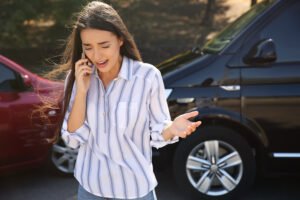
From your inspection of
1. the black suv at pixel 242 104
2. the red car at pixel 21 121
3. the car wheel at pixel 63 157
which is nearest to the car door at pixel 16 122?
the red car at pixel 21 121

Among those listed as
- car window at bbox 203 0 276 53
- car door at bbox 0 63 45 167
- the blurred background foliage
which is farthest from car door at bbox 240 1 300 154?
car door at bbox 0 63 45 167

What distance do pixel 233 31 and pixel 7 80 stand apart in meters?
2.20

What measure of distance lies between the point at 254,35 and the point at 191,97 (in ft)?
2.54

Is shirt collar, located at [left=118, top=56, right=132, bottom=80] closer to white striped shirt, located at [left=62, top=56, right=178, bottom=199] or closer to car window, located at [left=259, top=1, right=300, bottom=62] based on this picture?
white striped shirt, located at [left=62, top=56, right=178, bottom=199]

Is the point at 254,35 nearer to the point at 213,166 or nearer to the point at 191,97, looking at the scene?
the point at 191,97

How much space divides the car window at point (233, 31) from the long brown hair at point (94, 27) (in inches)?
85.6

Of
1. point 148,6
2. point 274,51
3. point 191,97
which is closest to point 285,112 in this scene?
point 274,51

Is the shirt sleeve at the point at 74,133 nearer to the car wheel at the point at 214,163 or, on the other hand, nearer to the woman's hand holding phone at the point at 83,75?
the woman's hand holding phone at the point at 83,75

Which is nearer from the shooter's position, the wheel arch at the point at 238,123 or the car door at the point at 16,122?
the wheel arch at the point at 238,123

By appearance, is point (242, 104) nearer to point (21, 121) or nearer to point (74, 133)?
point (21, 121)

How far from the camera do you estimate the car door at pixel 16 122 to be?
4.28 metres

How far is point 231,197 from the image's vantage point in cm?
416

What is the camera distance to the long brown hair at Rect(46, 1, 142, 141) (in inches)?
80.4

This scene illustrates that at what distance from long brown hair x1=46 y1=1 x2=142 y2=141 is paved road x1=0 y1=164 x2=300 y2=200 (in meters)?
2.41
